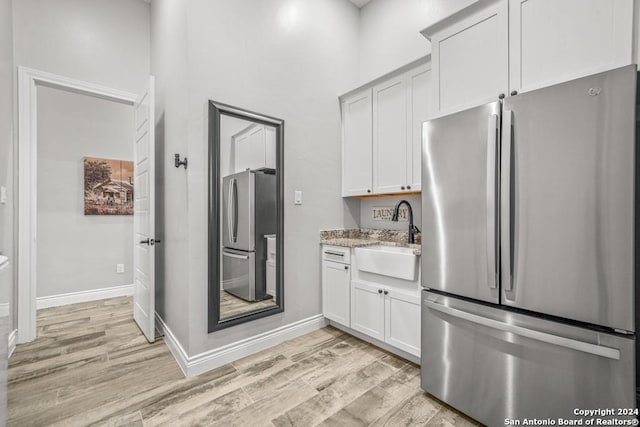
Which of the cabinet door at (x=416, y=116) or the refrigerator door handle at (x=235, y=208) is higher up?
the cabinet door at (x=416, y=116)

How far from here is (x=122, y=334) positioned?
277 centimetres

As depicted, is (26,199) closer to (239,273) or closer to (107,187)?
(107,187)

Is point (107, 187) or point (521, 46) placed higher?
point (521, 46)

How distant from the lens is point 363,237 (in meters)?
3.24

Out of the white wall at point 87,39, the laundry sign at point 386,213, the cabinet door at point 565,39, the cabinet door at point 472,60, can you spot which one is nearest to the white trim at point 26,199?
the white wall at point 87,39

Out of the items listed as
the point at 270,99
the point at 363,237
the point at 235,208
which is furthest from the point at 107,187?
the point at 363,237

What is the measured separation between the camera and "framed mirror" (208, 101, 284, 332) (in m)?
2.19

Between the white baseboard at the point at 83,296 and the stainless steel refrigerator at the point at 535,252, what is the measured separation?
13.5 ft

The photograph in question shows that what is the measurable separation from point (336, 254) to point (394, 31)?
7.86 feet

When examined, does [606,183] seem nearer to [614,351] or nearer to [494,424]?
[614,351]

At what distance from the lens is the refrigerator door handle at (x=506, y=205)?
1.45m

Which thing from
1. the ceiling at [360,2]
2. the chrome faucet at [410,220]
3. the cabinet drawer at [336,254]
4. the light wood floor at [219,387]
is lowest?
the light wood floor at [219,387]

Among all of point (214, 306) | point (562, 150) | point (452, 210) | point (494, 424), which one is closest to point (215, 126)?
point (214, 306)

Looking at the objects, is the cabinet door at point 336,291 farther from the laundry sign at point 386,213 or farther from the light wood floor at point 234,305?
the laundry sign at point 386,213
